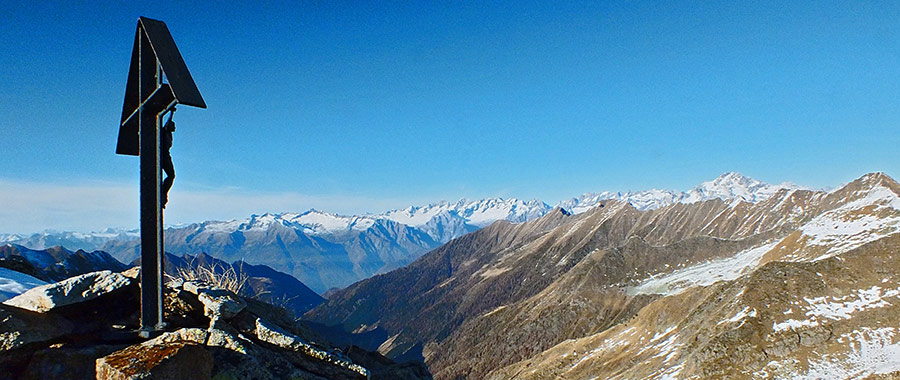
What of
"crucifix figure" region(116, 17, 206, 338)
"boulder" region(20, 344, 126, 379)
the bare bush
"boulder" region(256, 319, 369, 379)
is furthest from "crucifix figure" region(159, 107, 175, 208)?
the bare bush

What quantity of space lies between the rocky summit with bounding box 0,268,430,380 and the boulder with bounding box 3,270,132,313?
2cm

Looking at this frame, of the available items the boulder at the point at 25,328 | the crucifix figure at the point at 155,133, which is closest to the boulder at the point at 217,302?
the crucifix figure at the point at 155,133

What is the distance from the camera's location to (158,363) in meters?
6.67

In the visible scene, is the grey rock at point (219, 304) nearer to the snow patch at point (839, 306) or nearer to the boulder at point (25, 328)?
the boulder at point (25, 328)

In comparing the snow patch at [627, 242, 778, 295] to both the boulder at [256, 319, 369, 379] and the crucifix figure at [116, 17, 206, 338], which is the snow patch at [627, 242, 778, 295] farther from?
the crucifix figure at [116, 17, 206, 338]

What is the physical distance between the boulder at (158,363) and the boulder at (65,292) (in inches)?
75.5

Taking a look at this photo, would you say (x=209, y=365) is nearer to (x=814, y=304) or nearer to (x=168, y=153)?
(x=168, y=153)

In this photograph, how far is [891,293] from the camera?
2537 inches

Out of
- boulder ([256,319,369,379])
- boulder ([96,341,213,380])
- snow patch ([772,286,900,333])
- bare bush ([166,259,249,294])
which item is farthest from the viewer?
snow patch ([772,286,900,333])

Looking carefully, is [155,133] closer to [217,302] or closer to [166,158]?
[166,158]

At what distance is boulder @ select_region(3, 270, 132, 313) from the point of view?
8.11 metres

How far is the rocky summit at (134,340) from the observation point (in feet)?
23.0

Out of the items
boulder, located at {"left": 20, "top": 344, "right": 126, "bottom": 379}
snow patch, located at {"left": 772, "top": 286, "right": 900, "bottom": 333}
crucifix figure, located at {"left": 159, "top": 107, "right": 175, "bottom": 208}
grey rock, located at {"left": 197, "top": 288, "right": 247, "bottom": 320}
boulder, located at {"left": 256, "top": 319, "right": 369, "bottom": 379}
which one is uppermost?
crucifix figure, located at {"left": 159, "top": 107, "right": 175, "bottom": 208}

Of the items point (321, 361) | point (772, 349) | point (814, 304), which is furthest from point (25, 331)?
point (814, 304)
